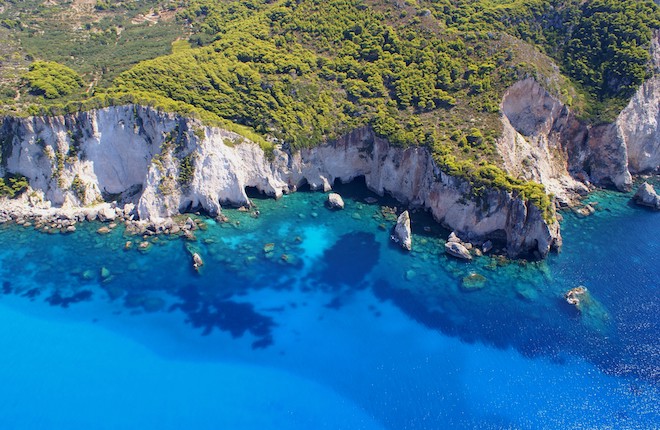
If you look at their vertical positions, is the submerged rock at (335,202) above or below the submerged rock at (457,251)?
above

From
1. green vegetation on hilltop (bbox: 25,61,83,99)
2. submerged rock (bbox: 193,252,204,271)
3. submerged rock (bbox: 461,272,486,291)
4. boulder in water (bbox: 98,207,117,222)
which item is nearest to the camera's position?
submerged rock (bbox: 461,272,486,291)

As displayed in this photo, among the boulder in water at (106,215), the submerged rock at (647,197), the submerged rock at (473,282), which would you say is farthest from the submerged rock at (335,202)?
the submerged rock at (647,197)

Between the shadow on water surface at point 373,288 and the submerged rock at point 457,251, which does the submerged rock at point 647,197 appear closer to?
the shadow on water surface at point 373,288

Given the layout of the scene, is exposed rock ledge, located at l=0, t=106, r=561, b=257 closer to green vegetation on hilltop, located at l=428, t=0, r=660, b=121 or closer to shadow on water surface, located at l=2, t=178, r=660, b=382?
shadow on water surface, located at l=2, t=178, r=660, b=382

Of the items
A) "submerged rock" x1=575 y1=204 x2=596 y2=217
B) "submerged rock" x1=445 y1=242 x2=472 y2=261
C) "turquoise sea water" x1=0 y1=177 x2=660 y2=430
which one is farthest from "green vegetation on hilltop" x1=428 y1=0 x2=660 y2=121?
"submerged rock" x1=445 y1=242 x2=472 y2=261

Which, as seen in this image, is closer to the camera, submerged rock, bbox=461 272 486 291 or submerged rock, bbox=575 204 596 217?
submerged rock, bbox=461 272 486 291

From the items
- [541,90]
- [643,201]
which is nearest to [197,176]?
[541,90]

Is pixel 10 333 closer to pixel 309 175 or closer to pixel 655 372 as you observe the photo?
pixel 309 175
